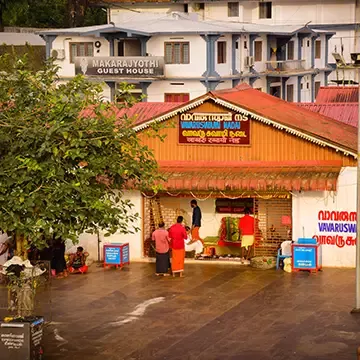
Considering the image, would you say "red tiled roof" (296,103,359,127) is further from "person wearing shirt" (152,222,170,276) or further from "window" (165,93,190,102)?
"window" (165,93,190,102)

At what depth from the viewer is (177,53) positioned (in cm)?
5712

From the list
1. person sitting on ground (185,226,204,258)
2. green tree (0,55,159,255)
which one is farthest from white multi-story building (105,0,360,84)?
green tree (0,55,159,255)

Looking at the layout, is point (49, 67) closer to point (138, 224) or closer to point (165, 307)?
point (165, 307)

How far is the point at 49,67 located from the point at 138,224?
304 inches

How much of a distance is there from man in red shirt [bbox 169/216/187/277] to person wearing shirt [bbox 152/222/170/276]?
19 centimetres

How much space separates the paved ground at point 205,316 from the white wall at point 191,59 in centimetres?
2927

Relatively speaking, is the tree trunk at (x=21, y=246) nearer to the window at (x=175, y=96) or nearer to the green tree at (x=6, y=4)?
the window at (x=175, y=96)

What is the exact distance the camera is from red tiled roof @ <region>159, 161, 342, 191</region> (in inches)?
1052

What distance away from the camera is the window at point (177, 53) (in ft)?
186

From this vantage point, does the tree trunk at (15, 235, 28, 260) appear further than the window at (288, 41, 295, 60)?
No

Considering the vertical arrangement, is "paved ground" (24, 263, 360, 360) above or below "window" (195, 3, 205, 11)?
below

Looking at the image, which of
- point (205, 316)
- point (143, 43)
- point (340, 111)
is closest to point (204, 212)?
point (205, 316)

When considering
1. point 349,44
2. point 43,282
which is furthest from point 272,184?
point 349,44

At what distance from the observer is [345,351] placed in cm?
1989
